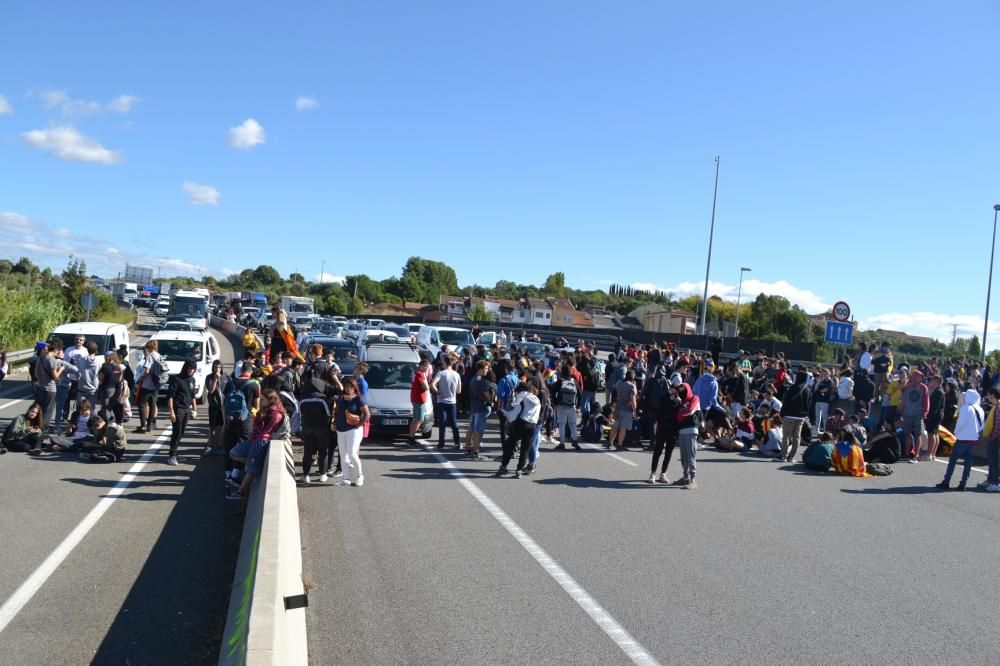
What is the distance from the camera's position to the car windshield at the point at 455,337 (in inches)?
1245

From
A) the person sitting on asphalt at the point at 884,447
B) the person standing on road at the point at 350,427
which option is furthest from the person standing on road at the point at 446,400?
the person sitting on asphalt at the point at 884,447

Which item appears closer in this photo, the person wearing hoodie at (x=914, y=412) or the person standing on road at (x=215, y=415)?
the person standing on road at (x=215, y=415)

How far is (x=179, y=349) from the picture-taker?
21172mm

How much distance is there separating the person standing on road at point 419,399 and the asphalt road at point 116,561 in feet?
13.2

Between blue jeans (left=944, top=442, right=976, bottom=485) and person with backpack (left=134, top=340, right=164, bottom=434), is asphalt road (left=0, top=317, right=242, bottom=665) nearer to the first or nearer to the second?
person with backpack (left=134, top=340, right=164, bottom=434)

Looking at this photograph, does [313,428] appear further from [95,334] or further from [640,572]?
[95,334]

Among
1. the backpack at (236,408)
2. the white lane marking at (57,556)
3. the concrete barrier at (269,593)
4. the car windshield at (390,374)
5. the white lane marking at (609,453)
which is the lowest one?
the white lane marking at (57,556)

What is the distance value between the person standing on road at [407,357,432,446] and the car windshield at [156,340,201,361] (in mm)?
8081

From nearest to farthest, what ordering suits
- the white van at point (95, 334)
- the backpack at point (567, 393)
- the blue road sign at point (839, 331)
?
the backpack at point (567, 393), the white van at point (95, 334), the blue road sign at point (839, 331)

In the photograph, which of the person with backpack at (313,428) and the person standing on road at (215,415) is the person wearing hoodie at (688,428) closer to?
the person with backpack at (313,428)

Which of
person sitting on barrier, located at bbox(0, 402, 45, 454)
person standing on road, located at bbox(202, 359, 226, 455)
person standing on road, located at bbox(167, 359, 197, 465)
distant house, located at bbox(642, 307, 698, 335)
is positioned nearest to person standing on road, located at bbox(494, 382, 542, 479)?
person standing on road, located at bbox(202, 359, 226, 455)

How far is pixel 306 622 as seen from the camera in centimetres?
619

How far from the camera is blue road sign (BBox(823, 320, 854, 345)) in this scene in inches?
848

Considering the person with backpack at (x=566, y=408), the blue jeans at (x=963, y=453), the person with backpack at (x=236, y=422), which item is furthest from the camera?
the person with backpack at (x=566, y=408)
